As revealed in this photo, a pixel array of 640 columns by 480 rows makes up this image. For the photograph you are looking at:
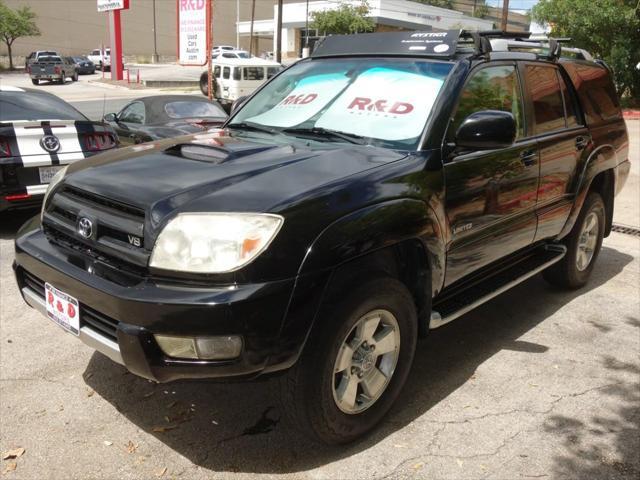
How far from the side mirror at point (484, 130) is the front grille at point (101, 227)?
5.38 feet

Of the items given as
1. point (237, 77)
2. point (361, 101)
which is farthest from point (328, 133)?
point (237, 77)

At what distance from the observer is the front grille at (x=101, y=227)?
100 inches

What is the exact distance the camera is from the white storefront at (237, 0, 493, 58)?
5397 cm

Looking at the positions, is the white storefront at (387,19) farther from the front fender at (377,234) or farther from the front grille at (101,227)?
the front grille at (101,227)

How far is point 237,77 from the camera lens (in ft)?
87.6

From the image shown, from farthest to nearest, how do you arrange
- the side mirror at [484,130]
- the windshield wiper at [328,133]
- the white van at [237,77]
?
the white van at [237,77]
the windshield wiper at [328,133]
the side mirror at [484,130]

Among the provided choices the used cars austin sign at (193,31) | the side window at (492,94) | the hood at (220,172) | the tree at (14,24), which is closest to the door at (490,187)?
the side window at (492,94)

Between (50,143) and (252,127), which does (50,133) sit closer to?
(50,143)

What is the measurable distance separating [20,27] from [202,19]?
3965 cm

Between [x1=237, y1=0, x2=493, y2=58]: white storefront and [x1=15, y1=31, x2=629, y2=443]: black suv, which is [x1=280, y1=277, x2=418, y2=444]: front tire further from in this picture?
[x1=237, y1=0, x2=493, y2=58]: white storefront

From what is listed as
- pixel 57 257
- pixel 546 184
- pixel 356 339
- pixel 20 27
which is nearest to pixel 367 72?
pixel 546 184

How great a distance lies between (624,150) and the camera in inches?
212

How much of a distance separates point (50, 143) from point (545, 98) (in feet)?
14.8

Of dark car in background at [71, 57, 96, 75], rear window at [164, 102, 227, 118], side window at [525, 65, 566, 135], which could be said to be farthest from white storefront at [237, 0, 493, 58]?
side window at [525, 65, 566, 135]
